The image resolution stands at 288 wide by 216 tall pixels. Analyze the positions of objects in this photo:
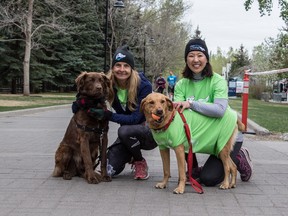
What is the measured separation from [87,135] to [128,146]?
26.1 inches

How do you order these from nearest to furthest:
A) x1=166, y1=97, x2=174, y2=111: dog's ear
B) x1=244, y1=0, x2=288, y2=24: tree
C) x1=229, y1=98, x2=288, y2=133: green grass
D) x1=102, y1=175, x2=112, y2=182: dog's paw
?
x1=166, y1=97, x2=174, y2=111: dog's ear
x1=102, y1=175, x2=112, y2=182: dog's paw
x1=229, y1=98, x2=288, y2=133: green grass
x1=244, y1=0, x2=288, y2=24: tree

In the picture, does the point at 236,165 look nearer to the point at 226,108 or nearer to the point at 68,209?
the point at 226,108

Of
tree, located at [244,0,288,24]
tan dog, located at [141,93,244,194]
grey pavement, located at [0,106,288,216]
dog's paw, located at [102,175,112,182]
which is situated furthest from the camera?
tree, located at [244,0,288,24]

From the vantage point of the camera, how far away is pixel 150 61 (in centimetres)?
6331

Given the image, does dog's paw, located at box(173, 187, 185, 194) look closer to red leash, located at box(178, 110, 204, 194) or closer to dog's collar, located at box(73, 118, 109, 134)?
red leash, located at box(178, 110, 204, 194)

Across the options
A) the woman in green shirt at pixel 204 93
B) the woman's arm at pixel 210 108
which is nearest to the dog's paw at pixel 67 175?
the woman in green shirt at pixel 204 93

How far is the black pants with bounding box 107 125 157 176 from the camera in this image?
6098 millimetres

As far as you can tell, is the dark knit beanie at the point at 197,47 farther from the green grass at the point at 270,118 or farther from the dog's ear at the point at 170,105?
the green grass at the point at 270,118

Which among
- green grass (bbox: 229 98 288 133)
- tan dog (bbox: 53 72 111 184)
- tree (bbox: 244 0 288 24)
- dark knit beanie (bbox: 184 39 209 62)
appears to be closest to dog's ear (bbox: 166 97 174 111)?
dark knit beanie (bbox: 184 39 209 62)

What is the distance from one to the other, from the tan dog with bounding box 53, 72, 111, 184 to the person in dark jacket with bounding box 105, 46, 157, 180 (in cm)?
25

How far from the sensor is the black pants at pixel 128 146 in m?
6.10

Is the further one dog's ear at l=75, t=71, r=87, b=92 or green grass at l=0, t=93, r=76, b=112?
green grass at l=0, t=93, r=76, b=112

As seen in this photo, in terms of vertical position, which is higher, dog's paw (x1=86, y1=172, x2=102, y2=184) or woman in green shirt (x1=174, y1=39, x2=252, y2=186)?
woman in green shirt (x1=174, y1=39, x2=252, y2=186)

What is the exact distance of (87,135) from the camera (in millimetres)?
5805
